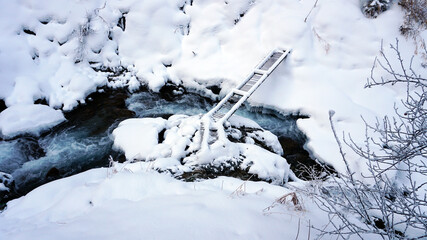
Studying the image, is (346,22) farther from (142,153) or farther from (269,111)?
(142,153)

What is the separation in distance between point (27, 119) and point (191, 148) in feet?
11.7

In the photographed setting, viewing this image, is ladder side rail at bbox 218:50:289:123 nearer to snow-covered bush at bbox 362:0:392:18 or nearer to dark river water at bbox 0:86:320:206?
dark river water at bbox 0:86:320:206

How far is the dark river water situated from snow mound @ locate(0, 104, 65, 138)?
143mm

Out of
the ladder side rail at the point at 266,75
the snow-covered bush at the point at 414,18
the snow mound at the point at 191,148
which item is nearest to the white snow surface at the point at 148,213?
the snow mound at the point at 191,148

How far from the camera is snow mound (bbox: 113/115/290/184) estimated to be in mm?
4074

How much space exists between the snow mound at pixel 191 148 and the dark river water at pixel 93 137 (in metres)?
0.47

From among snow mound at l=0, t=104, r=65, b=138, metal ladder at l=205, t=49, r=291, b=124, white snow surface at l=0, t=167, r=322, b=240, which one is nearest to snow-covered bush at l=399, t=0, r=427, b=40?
metal ladder at l=205, t=49, r=291, b=124

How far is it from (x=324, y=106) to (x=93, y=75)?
6165 millimetres

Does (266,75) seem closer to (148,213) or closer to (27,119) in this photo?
(148,213)

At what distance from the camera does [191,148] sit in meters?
4.46

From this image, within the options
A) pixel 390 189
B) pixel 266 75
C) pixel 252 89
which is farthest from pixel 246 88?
pixel 390 189

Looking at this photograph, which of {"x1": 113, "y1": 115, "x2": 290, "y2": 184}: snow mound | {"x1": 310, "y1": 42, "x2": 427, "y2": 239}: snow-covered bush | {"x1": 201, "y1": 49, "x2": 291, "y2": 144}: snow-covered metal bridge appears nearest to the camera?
{"x1": 310, "y1": 42, "x2": 427, "y2": 239}: snow-covered bush

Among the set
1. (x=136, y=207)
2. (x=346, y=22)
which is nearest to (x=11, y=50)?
(x=136, y=207)

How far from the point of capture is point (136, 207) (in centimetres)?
200
